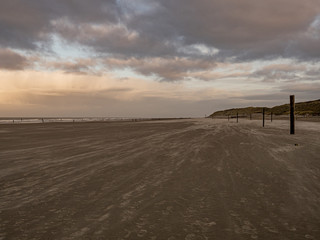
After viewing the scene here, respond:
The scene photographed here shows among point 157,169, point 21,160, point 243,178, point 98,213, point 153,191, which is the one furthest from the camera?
point 21,160

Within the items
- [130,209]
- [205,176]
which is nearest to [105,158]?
[205,176]

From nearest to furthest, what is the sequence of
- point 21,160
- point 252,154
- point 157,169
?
point 157,169 < point 21,160 < point 252,154

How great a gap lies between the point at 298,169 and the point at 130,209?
Result: 6.04m

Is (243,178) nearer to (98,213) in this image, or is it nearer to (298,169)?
(298,169)

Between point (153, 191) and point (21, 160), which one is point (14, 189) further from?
point (21, 160)

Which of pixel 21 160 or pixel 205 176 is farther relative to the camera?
pixel 21 160

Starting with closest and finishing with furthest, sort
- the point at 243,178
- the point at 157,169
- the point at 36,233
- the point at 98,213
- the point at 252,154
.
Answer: the point at 36,233, the point at 98,213, the point at 243,178, the point at 157,169, the point at 252,154

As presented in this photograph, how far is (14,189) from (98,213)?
286 centimetres

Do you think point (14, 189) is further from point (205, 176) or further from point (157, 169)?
point (205, 176)

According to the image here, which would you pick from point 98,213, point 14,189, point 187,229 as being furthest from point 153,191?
point 14,189

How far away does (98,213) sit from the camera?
3969 millimetres

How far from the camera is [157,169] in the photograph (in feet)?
23.7

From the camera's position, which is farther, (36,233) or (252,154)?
(252,154)

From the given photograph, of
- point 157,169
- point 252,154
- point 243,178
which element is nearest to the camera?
point 243,178
